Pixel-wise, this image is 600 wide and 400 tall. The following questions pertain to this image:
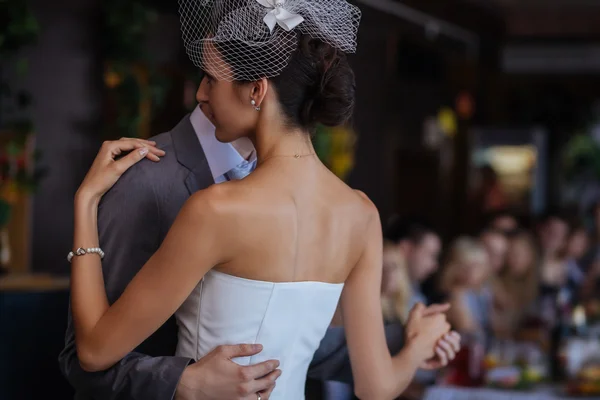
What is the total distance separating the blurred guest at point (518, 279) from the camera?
6.84 metres

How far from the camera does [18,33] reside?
178 inches

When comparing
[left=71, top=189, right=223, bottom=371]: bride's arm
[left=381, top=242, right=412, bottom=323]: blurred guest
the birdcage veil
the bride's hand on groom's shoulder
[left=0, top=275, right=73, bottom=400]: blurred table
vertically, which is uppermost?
the birdcage veil

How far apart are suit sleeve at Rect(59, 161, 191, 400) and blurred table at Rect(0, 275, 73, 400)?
560 millimetres

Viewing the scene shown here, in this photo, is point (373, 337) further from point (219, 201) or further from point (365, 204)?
point (219, 201)

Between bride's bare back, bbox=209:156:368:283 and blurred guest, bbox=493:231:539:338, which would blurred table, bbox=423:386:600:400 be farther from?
blurred guest, bbox=493:231:539:338

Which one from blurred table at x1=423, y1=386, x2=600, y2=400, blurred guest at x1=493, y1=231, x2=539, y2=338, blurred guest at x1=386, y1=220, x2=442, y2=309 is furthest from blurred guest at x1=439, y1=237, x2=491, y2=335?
blurred table at x1=423, y1=386, x2=600, y2=400

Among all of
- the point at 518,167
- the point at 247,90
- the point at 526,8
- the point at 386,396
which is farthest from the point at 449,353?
the point at 526,8

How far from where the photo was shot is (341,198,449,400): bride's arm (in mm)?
1987

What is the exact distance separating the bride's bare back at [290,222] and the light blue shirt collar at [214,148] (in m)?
0.25

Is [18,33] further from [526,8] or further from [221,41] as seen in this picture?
[526,8]

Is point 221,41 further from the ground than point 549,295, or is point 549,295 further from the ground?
point 221,41

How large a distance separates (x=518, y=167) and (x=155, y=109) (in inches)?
263

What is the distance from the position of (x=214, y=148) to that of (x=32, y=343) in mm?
785

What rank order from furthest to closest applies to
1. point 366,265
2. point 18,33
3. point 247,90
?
point 18,33 → point 366,265 → point 247,90
